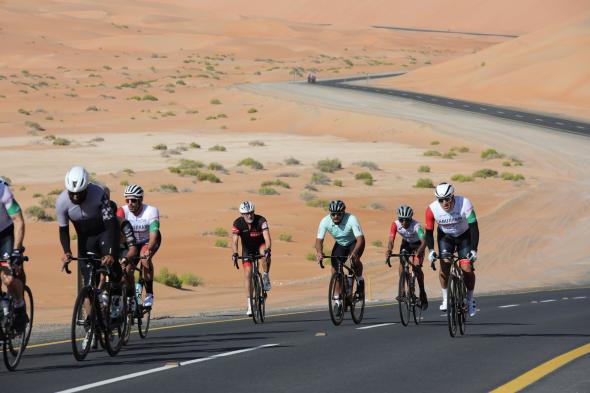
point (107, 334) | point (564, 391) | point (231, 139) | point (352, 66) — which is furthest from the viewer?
point (352, 66)

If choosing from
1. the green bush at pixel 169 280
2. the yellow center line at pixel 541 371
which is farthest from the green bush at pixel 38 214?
the yellow center line at pixel 541 371

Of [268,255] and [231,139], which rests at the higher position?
[231,139]

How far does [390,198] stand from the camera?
46.1 m

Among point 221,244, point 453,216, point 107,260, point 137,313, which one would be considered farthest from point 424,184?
point 107,260

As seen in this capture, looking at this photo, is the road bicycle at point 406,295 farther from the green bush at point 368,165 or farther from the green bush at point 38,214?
the green bush at point 368,165

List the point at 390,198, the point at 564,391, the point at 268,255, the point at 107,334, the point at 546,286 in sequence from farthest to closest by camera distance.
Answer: the point at 390,198
the point at 546,286
the point at 268,255
the point at 107,334
the point at 564,391

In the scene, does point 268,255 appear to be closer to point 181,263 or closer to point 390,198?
point 181,263

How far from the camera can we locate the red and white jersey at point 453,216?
15172mm

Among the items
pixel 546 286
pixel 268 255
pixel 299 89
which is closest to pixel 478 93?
pixel 299 89

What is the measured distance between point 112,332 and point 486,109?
76.2 meters

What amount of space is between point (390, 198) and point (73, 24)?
462ft

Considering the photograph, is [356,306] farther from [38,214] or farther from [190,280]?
[38,214]

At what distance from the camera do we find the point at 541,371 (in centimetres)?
1196

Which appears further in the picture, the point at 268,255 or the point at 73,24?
the point at 73,24
